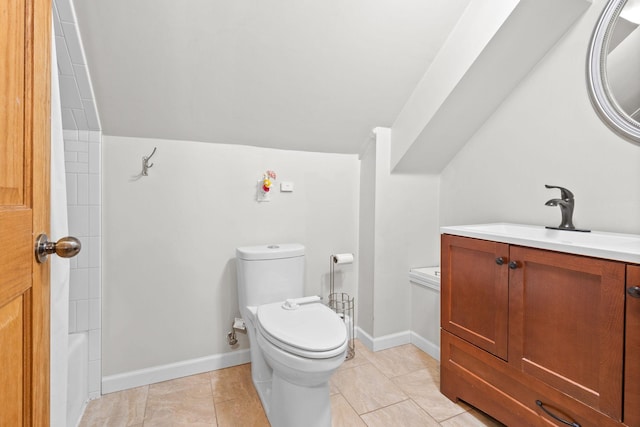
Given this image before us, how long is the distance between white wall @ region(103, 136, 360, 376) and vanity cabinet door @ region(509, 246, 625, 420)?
49.4 inches

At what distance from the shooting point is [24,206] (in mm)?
557

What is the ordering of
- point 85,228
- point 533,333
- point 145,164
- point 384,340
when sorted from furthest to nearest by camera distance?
point 384,340
point 145,164
point 85,228
point 533,333

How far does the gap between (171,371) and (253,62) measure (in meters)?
1.74

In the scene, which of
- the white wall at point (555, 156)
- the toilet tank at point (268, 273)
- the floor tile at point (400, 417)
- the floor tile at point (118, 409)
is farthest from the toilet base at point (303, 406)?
the white wall at point (555, 156)

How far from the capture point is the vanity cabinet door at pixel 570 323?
3.26 ft

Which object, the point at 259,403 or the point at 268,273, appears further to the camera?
the point at 268,273

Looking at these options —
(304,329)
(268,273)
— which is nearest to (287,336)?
(304,329)

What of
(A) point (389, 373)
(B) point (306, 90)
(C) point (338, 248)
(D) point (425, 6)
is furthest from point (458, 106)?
(A) point (389, 373)

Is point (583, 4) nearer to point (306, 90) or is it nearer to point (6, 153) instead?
point (306, 90)

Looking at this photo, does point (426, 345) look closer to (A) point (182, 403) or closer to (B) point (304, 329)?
(B) point (304, 329)

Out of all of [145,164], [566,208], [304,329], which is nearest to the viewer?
[304,329]

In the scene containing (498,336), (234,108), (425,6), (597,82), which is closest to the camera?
(498,336)

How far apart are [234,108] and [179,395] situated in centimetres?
155

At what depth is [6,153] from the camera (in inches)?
19.7
